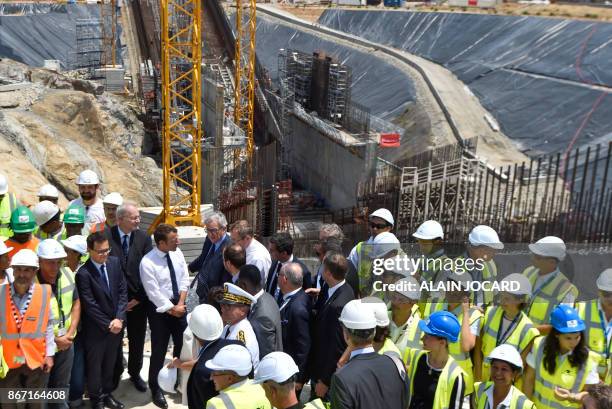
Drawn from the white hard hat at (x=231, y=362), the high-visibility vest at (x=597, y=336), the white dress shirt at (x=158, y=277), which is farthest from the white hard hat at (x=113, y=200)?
the high-visibility vest at (x=597, y=336)

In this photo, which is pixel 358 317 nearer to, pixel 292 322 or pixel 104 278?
pixel 292 322

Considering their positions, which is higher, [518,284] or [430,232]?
[430,232]

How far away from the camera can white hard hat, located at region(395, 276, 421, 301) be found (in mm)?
4425

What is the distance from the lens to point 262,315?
4453 millimetres

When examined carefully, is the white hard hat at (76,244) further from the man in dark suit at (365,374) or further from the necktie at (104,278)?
the man in dark suit at (365,374)

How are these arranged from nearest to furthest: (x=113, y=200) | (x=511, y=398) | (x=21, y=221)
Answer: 1. (x=511, y=398)
2. (x=21, y=221)
3. (x=113, y=200)

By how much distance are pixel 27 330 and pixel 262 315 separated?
1.60 m

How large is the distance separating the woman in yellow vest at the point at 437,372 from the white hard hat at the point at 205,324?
1.18m

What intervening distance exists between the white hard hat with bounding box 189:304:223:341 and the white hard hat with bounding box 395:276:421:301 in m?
1.29

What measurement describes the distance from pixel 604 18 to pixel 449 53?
22.1 ft

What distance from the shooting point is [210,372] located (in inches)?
146

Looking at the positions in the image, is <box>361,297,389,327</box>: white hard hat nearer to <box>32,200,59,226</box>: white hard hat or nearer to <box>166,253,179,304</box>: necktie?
<box>166,253,179,304</box>: necktie

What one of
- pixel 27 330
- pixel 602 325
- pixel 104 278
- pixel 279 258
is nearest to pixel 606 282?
pixel 602 325

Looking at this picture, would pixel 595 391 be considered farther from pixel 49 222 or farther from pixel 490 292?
pixel 49 222
